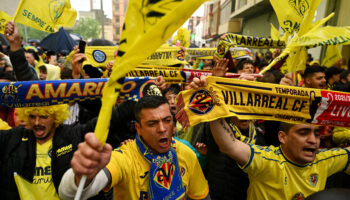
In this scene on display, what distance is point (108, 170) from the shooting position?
158cm

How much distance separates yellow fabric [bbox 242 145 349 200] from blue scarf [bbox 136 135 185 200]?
1.91ft

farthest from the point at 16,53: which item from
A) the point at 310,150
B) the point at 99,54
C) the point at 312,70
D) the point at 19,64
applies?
the point at 312,70

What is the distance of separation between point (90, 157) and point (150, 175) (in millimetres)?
866

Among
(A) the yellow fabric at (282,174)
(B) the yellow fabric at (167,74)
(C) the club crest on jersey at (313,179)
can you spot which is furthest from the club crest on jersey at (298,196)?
(B) the yellow fabric at (167,74)

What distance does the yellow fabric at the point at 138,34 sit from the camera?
0.98m

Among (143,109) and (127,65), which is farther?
(143,109)

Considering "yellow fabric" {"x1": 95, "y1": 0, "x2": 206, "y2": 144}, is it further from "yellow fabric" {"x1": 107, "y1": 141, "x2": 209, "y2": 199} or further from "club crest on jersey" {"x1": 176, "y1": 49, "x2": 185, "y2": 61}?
"club crest on jersey" {"x1": 176, "y1": 49, "x2": 185, "y2": 61}

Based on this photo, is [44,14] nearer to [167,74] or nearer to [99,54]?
[99,54]

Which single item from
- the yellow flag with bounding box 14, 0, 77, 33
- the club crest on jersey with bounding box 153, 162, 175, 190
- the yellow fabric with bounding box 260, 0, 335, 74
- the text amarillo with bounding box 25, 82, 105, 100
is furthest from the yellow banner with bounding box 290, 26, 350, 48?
the yellow flag with bounding box 14, 0, 77, 33

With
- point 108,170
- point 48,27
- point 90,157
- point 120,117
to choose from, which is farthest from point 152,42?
point 48,27

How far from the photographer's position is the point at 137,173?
1.81 m

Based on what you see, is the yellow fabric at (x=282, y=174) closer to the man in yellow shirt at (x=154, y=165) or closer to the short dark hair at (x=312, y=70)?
the man in yellow shirt at (x=154, y=165)

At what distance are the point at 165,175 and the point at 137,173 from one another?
227mm

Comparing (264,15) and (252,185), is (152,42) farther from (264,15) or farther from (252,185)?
(264,15)
